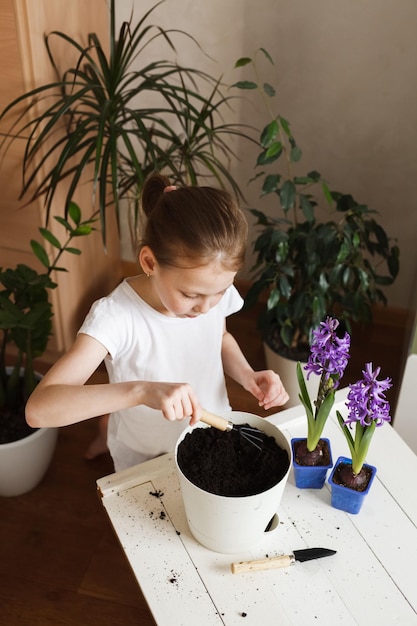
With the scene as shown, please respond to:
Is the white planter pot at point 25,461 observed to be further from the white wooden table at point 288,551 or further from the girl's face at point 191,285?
the girl's face at point 191,285

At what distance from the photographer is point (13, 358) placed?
2.35 meters

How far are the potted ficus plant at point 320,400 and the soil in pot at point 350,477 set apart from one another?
20mm

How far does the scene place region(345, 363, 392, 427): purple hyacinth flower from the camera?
952 millimetres

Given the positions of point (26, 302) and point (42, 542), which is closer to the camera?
point (26, 302)

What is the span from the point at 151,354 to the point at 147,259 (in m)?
0.26

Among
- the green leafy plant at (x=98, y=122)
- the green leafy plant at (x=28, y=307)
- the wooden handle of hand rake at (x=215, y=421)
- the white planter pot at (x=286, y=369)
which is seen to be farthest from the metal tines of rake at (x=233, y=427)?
the white planter pot at (x=286, y=369)

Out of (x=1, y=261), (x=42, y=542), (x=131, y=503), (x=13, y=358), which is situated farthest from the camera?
(x=13, y=358)

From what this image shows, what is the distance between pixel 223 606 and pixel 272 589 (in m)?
0.08

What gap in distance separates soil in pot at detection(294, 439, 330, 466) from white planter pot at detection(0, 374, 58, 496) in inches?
33.6

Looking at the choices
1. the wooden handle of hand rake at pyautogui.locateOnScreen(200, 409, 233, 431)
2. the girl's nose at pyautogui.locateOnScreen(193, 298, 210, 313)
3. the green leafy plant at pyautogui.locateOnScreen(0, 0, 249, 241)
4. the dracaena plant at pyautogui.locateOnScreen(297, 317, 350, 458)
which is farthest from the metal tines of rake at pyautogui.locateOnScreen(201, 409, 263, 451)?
the green leafy plant at pyautogui.locateOnScreen(0, 0, 249, 241)

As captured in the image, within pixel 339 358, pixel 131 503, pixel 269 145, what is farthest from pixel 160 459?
pixel 269 145

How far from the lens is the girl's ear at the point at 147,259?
45.3 inches

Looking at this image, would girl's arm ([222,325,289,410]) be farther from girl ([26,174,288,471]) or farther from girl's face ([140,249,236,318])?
girl's face ([140,249,236,318])

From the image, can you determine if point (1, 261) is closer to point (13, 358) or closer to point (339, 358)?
point (13, 358)
